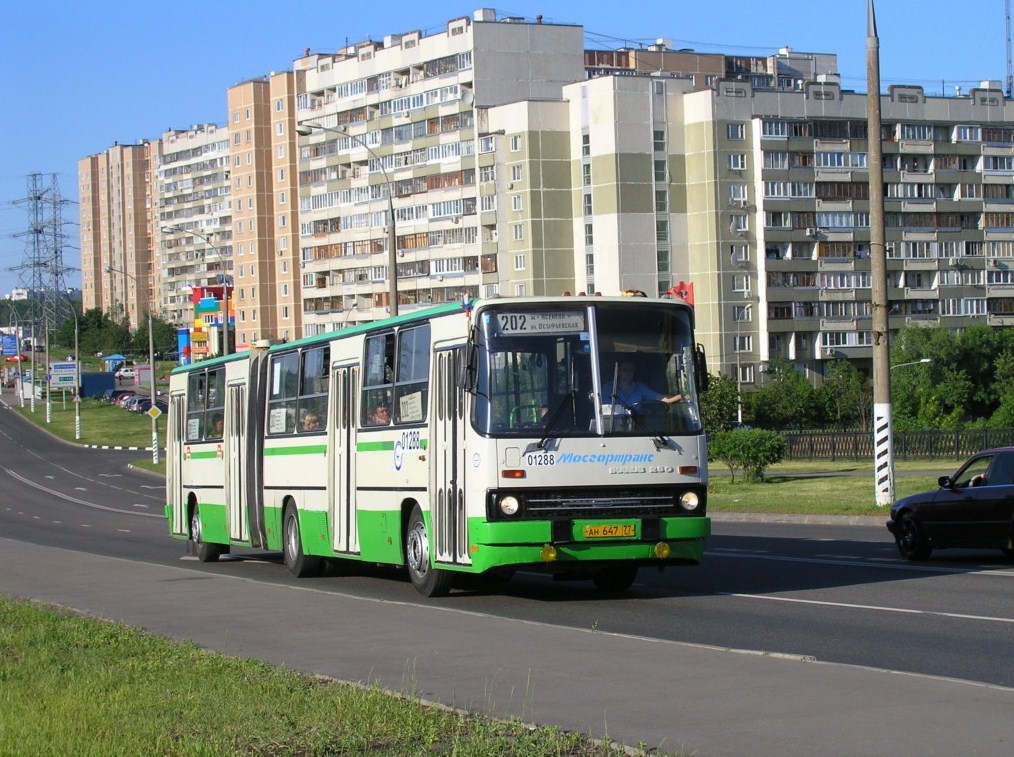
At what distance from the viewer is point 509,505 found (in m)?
14.6

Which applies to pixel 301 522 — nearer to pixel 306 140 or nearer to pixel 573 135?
pixel 573 135

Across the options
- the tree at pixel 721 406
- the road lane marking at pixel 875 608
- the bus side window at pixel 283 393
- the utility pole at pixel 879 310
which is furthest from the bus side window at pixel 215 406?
the tree at pixel 721 406

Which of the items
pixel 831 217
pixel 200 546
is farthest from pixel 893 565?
pixel 831 217

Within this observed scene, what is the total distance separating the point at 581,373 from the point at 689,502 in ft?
5.47

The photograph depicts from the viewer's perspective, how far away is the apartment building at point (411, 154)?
107 metres

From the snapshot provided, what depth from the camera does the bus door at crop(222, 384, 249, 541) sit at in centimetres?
2277

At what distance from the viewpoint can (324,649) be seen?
11617 mm

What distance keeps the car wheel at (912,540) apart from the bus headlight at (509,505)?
7.18m

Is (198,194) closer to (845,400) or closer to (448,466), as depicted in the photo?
(845,400)

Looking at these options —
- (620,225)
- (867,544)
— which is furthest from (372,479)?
(620,225)

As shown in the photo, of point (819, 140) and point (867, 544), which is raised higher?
point (819, 140)

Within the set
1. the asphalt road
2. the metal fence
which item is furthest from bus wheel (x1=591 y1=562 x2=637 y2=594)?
the metal fence

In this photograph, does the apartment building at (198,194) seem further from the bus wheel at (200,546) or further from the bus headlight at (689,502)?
the bus headlight at (689,502)

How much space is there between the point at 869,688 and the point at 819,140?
324ft
